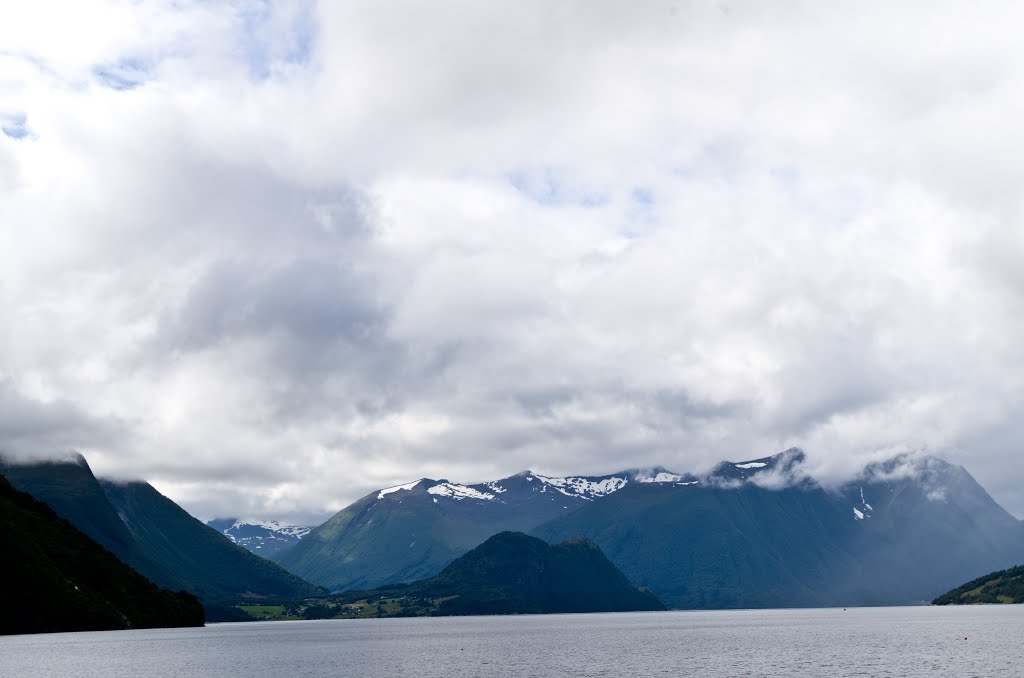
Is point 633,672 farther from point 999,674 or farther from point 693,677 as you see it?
point 999,674

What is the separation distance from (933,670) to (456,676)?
93.1m

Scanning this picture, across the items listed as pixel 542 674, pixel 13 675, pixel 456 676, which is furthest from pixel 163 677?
pixel 542 674

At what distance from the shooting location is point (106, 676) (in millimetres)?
195500

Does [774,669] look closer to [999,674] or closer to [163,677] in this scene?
[999,674]

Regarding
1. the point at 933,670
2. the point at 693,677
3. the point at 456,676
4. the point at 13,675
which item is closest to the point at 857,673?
the point at 933,670

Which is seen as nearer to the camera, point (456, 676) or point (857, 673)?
point (857, 673)

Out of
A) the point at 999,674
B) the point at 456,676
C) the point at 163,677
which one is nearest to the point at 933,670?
the point at 999,674

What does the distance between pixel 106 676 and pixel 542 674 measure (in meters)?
87.0

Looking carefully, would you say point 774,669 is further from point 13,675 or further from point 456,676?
point 13,675

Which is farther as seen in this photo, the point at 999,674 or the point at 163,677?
the point at 163,677

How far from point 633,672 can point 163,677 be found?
94.9m

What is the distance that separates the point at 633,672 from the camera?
19862 cm

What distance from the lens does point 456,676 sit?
651 ft

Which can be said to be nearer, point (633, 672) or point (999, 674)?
point (999, 674)
